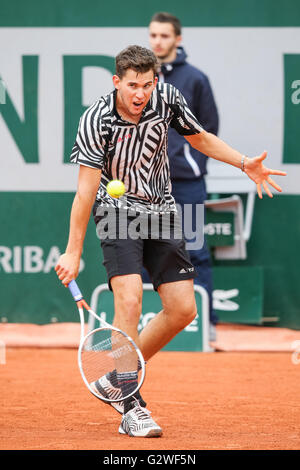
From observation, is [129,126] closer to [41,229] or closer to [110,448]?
[110,448]

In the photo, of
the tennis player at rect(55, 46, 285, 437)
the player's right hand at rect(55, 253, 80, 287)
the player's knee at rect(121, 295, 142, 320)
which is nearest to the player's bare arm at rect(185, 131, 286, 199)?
the tennis player at rect(55, 46, 285, 437)

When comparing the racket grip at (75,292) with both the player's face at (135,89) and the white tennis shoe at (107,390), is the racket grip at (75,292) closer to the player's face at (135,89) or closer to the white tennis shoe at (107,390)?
the white tennis shoe at (107,390)

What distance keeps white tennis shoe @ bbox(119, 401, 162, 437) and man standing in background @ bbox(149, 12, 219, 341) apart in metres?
2.71

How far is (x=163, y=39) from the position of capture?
6219 millimetres

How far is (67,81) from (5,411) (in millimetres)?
3312

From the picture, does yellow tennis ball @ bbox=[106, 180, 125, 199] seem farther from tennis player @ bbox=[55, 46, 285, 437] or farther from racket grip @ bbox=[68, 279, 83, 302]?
racket grip @ bbox=[68, 279, 83, 302]

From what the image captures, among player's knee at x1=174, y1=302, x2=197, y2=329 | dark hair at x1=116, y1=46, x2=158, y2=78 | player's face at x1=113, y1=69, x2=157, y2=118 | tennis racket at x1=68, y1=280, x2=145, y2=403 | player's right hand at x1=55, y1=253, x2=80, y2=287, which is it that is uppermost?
dark hair at x1=116, y1=46, x2=158, y2=78

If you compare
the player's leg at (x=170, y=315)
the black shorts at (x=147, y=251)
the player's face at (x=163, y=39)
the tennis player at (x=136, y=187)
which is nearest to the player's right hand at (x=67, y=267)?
the tennis player at (x=136, y=187)

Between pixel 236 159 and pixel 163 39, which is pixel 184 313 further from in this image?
pixel 163 39

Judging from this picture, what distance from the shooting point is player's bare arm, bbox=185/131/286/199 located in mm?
3855

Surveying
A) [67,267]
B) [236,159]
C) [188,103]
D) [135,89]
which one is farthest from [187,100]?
[67,267]

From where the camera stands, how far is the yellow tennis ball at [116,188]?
150 inches

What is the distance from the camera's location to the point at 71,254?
368 centimetres
